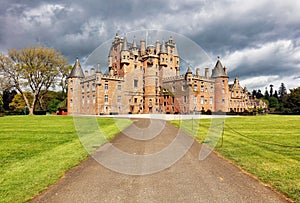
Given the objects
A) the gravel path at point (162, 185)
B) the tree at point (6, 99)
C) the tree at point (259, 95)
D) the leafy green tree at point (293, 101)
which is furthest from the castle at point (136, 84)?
the tree at point (259, 95)

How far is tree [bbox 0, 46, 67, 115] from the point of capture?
53938mm

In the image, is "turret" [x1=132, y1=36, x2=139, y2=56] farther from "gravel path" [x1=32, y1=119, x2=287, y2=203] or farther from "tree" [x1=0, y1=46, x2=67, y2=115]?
"gravel path" [x1=32, y1=119, x2=287, y2=203]

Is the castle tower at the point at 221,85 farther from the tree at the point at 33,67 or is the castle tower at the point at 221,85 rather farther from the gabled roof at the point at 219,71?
the tree at the point at 33,67

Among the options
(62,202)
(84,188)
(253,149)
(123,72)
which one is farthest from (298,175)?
(123,72)

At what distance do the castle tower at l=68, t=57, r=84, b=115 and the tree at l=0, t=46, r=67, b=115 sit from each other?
5.28m

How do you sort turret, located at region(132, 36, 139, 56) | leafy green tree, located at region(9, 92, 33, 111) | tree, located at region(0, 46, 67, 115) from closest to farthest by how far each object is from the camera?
tree, located at region(0, 46, 67, 115)
turret, located at region(132, 36, 139, 56)
leafy green tree, located at region(9, 92, 33, 111)

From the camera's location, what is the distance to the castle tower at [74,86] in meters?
66.8

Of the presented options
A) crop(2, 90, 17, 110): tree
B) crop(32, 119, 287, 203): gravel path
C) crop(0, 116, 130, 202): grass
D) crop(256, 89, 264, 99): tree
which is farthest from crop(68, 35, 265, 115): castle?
crop(256, 89, 264, 99): tree

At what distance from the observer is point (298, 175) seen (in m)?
7.22

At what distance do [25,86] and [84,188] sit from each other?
59247 mm

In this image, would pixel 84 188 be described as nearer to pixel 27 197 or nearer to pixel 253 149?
pixel 27 197

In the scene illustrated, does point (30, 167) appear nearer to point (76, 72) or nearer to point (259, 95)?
point (76, 72)

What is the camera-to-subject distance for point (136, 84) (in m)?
66.9

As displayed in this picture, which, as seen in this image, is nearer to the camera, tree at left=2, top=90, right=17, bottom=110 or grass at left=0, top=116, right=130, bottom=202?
grass at left=0, top=116, right=130, bottom=202
